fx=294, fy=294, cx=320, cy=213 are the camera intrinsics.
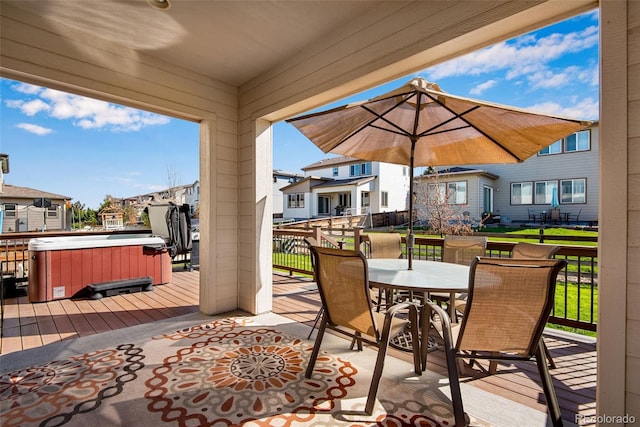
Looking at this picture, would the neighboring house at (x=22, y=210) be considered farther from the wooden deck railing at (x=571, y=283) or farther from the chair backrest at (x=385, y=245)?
the chair backrest at (x=385, y=245)

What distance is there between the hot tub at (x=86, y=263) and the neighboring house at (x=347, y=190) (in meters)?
14.0

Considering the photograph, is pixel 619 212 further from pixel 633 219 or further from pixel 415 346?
pixel 415 346

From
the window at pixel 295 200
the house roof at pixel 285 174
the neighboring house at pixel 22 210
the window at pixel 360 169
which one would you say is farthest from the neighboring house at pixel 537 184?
the neighboring house at pixel 22 210

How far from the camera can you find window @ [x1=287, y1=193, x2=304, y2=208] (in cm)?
2152

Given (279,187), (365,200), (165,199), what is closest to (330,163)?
(365,200)

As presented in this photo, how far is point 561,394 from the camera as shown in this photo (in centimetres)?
215

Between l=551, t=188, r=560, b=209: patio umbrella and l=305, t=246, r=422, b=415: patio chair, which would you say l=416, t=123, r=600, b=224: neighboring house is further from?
l=305, t=246, r=422, b=415: patio chair

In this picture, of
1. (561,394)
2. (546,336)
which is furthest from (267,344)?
(546,336)

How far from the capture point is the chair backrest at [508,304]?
1640mm

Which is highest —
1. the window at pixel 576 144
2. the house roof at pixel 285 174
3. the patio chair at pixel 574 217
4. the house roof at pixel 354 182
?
the house roof at pixel 285 174

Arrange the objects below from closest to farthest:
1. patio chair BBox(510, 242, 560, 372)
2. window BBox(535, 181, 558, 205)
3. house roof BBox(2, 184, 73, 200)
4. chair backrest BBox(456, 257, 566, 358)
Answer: chair backrest BBox(456, 257, 566, 358)
patio chair BBox(510, 242, 560, 372)
window BBox(535, 181, 558, 205)
house roof BBox(2, 184, 73, 200)

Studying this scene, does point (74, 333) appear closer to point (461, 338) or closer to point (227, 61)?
point (227, 61)

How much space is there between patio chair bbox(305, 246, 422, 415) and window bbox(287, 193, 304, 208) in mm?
19216

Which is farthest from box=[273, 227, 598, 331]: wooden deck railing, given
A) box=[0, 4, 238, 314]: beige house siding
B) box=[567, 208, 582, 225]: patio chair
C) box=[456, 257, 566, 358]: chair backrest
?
box=[567, 208, 582, 225]: patio chair
